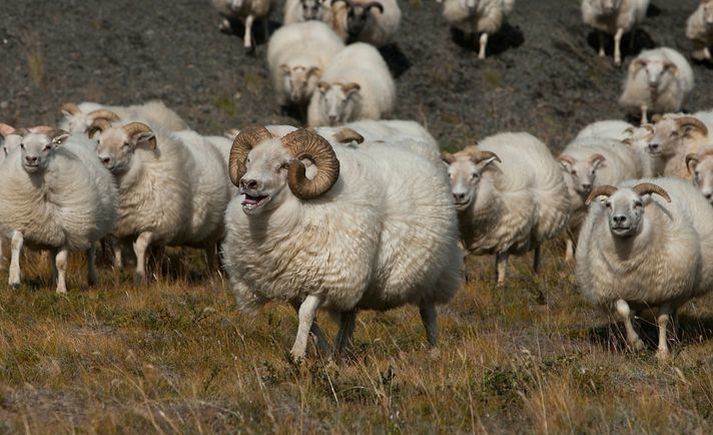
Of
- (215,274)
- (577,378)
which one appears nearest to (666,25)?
(215,274)

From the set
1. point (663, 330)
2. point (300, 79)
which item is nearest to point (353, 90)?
point (300, 79)

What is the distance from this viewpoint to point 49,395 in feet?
23.8

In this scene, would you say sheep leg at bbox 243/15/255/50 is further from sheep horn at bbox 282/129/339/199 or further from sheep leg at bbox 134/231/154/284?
sheep horn at bbox 282/129/339/199

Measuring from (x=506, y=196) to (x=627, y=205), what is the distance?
435 cm

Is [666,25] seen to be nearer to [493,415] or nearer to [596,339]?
[596,339]

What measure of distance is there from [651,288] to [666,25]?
22871 millimetres

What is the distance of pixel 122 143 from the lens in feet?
42.9

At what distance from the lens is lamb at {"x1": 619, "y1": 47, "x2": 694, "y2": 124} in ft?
78.8

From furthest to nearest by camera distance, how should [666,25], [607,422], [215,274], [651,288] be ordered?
[666,25] → [215,274] → [651,288] → [607,422]

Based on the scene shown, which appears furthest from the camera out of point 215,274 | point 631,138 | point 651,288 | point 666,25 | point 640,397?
point 666,25

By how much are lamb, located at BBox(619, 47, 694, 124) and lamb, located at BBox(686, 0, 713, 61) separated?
11.1 feet

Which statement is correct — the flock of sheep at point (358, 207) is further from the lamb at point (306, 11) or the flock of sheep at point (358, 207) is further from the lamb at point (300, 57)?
the lamb at point (306, 11)

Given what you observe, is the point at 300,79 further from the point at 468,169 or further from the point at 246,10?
the point at 468,169

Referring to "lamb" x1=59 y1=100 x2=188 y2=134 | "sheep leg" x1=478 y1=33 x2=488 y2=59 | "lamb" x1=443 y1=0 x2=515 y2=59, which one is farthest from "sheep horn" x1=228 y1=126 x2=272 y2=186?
"sheep leg" x1=478 y1=33 x2=488 y2=59
